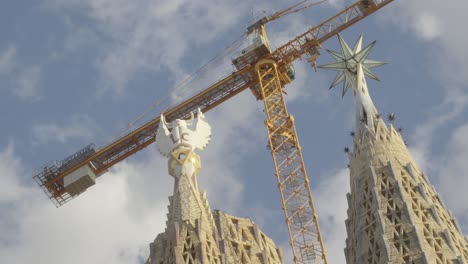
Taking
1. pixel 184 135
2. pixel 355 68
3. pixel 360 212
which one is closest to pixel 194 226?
pixel 184 135

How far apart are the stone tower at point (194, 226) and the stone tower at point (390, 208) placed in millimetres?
4375

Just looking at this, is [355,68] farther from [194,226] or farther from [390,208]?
[194,226]

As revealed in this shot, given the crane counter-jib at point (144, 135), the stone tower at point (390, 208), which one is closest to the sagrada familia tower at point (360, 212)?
the stone tower at point (390, 208)

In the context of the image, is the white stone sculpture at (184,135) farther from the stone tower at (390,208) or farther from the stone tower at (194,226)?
the stone tower at (390,208)

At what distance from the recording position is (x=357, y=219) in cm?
2994

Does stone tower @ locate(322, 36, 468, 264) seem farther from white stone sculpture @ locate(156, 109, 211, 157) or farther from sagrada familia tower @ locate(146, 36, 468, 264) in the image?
white stone sculpture @ locate(156, 109, 211, 157)

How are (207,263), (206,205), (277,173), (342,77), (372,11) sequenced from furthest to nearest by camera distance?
(372,11), (277,173), (342,77), (206,205), (207,263)

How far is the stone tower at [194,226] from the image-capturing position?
29922 mm

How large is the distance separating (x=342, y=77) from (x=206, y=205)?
8189 millimetres

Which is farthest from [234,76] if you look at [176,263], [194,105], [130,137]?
[176,263]

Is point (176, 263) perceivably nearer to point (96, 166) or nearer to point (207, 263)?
point (207, 263)

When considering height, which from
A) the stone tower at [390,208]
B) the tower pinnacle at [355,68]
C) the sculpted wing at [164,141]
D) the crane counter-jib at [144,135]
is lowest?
the stone tower at [390,208]

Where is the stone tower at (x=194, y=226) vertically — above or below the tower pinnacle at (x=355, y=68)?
below

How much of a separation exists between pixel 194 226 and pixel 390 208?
6511 millimetres
